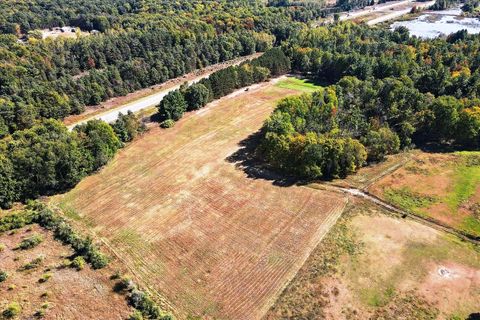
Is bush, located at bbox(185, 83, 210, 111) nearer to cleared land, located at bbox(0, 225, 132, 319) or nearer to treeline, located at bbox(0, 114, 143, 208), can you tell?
treeline, located at bbox(0, 114, 143, 208)

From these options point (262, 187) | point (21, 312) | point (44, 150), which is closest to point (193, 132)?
point (262, 187)

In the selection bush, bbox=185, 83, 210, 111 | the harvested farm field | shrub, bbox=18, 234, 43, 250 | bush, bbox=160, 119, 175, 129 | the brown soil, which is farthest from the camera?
bush, bbox=185, 83, 210, 111

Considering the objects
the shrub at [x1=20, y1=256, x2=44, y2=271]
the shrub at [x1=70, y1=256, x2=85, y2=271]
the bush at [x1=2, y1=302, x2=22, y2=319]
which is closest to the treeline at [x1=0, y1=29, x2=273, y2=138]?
the shrub at [x1=20, y1=256, x2=44, y2=271]

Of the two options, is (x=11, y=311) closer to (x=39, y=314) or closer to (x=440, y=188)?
(x=39, y=314)

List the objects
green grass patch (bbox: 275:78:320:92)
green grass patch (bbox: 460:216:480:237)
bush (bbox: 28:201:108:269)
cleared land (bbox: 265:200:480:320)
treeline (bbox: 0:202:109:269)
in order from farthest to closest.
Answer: green grass patch (bbox: 275:78:320:92) → green grass patch (bbox: 460:216:480:237) → treeline (bbox: 0:202:109:269) → bush (bbox: 28:201:108:269) → cleared land (bbox: 265:200:480:320)

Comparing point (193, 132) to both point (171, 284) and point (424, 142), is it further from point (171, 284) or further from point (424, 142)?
point (424, 142)

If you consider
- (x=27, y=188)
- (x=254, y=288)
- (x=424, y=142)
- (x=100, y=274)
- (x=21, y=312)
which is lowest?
(x=424, y=142)
